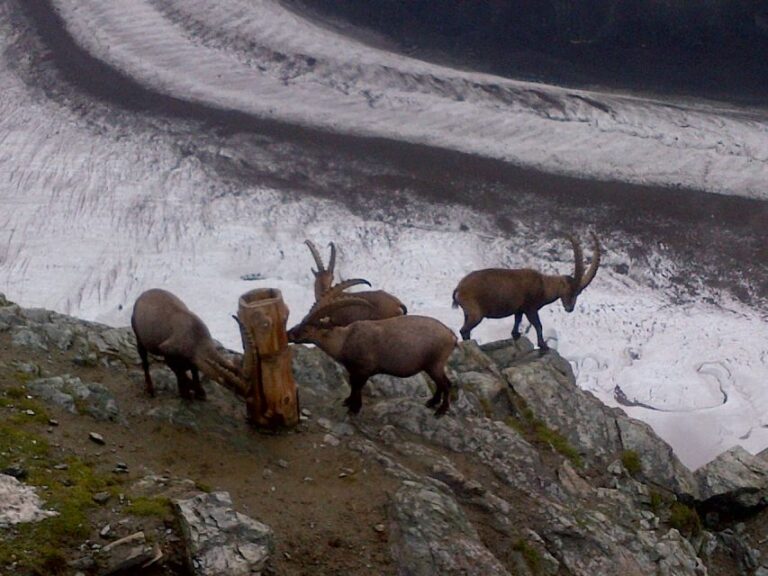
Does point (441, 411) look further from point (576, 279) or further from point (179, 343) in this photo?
point (576, 279)

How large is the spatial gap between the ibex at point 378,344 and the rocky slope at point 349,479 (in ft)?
2.31

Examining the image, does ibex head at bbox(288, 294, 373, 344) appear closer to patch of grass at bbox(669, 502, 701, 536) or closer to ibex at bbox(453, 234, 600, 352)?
ibex at bbox(453, 234, 600, 352)

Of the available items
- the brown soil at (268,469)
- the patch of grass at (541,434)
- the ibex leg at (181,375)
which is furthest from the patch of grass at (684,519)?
the ibex leg at (181,375)

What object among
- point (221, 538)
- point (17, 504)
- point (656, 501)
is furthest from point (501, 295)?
point (17, 504)

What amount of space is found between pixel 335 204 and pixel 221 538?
1574 centimetres

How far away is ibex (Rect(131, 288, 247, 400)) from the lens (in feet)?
33.9

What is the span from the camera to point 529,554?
9750 millimetres

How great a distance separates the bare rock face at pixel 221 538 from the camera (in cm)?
775

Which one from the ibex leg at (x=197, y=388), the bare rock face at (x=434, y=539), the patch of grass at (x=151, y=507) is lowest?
the bare rock face at (x=434, y=539)

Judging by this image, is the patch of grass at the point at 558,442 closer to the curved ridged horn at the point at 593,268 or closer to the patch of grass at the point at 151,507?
the curved ridged horn at the point at 593,268

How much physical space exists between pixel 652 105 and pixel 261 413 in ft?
68.0

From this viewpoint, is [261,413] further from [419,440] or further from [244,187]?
[244,187]

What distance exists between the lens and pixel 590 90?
28.4 m

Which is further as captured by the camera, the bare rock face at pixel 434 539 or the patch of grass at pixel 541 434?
the patch of grass at pixel 541 434
